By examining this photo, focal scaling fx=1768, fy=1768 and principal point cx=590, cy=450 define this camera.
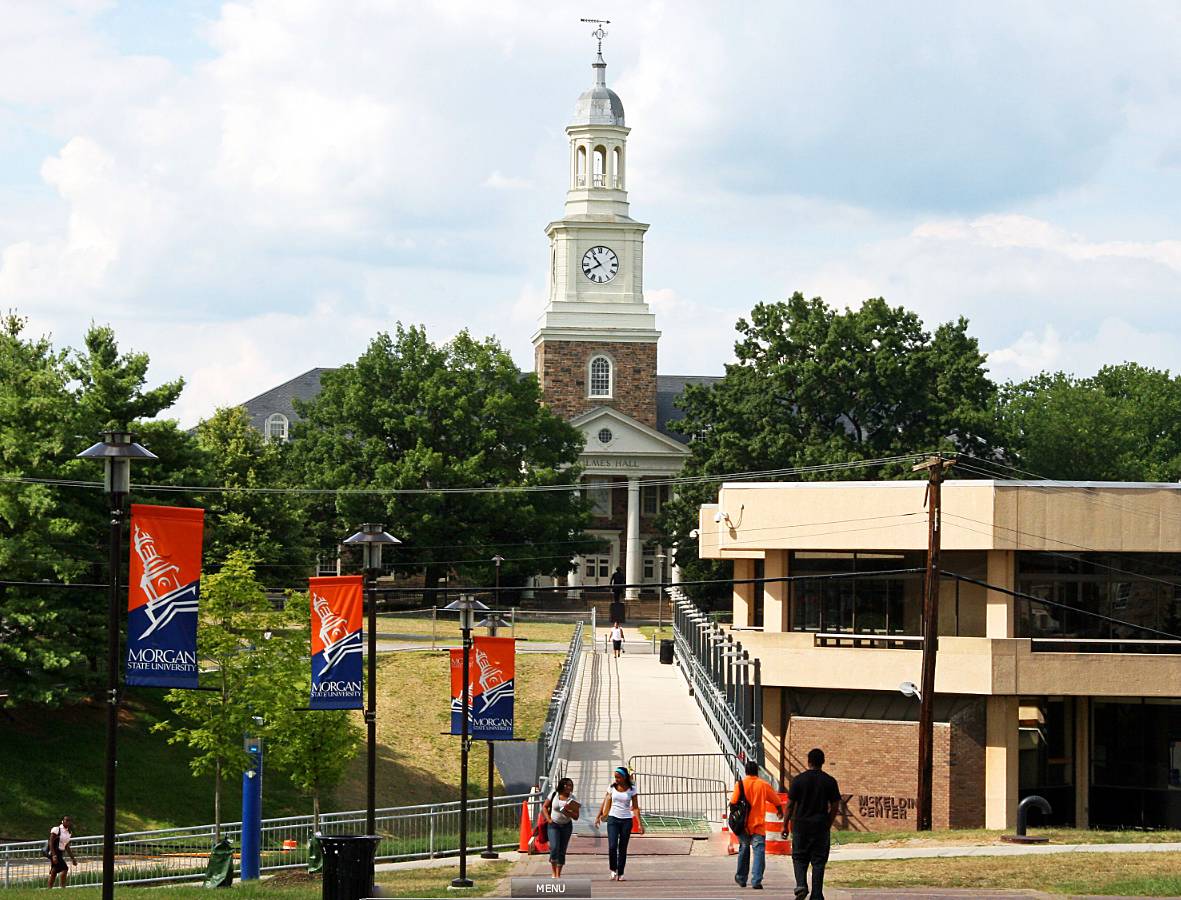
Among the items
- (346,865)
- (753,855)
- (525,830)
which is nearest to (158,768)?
(525,830)

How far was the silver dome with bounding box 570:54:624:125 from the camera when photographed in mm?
87625

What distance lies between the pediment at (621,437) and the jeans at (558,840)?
6499 centimetres

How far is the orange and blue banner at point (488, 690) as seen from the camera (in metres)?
30.1

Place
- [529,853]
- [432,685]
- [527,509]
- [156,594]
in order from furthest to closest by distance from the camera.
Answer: [527,509] → [432,685] → [529,853] → [156,594]

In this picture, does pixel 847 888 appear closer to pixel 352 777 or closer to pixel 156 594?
pixel 156 594

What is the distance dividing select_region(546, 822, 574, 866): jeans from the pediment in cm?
6499

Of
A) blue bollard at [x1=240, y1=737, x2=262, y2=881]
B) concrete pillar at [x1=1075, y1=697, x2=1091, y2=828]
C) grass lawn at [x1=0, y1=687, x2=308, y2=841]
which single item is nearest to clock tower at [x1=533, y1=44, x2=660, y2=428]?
grass lawn at [x1=0, y1=687, x2=308, y2=841]

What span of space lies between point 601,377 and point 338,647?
213ft

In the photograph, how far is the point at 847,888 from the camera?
19.0 meters

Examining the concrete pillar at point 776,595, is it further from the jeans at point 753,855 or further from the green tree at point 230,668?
the jeans at point 753,855

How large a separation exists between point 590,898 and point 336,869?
262 cm

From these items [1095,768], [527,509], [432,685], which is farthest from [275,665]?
[527,509]

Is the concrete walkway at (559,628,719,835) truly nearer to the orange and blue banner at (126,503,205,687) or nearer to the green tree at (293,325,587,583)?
the orange and blue banner at (126,503,205,687)

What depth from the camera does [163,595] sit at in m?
18.7
